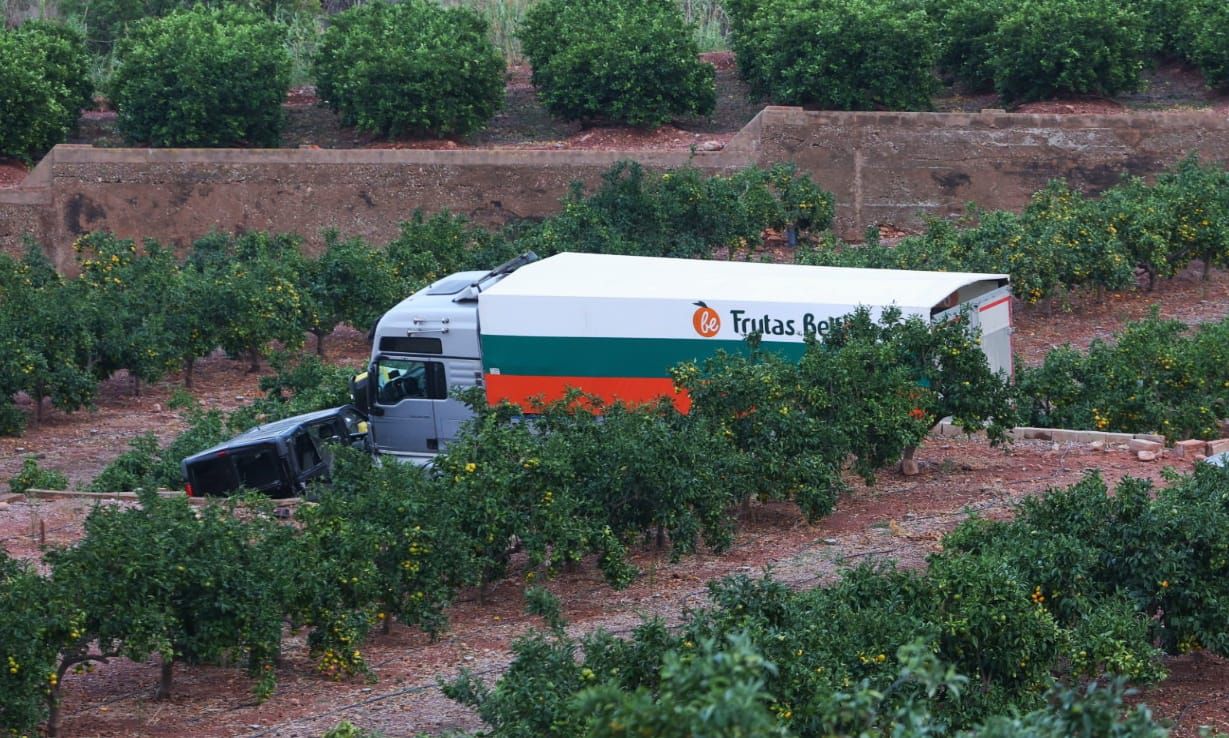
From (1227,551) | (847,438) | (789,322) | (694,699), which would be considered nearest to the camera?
(694,699)

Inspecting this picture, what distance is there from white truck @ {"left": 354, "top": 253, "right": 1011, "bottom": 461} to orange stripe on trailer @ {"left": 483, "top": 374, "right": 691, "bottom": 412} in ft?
0.04

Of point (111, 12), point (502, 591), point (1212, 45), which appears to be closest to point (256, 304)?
point (502, 591)

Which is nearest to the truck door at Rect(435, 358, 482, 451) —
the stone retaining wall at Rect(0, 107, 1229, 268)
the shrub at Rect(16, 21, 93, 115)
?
the stone retaining wall at Rect(0, 107, 1229, 268)

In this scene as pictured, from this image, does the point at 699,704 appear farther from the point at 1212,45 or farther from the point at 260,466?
the point at 1212,45

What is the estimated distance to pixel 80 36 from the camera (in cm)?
3384

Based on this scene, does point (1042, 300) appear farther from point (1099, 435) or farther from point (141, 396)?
point (141, 396)

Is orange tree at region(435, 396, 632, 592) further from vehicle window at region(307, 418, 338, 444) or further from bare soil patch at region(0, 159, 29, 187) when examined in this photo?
bare soil patch at region(0, 159, 29, 187)

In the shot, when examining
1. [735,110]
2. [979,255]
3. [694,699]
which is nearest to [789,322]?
[979,255]

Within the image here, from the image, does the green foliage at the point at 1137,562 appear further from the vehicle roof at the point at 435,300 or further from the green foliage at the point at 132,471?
the green foliage at the point at 132,471

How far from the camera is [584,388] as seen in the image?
58.8 feet

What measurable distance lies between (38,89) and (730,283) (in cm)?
1816

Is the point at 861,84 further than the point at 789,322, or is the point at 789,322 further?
the point at 861,84

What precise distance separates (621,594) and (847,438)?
9.52ft

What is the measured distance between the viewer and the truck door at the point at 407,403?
60.7 feet
